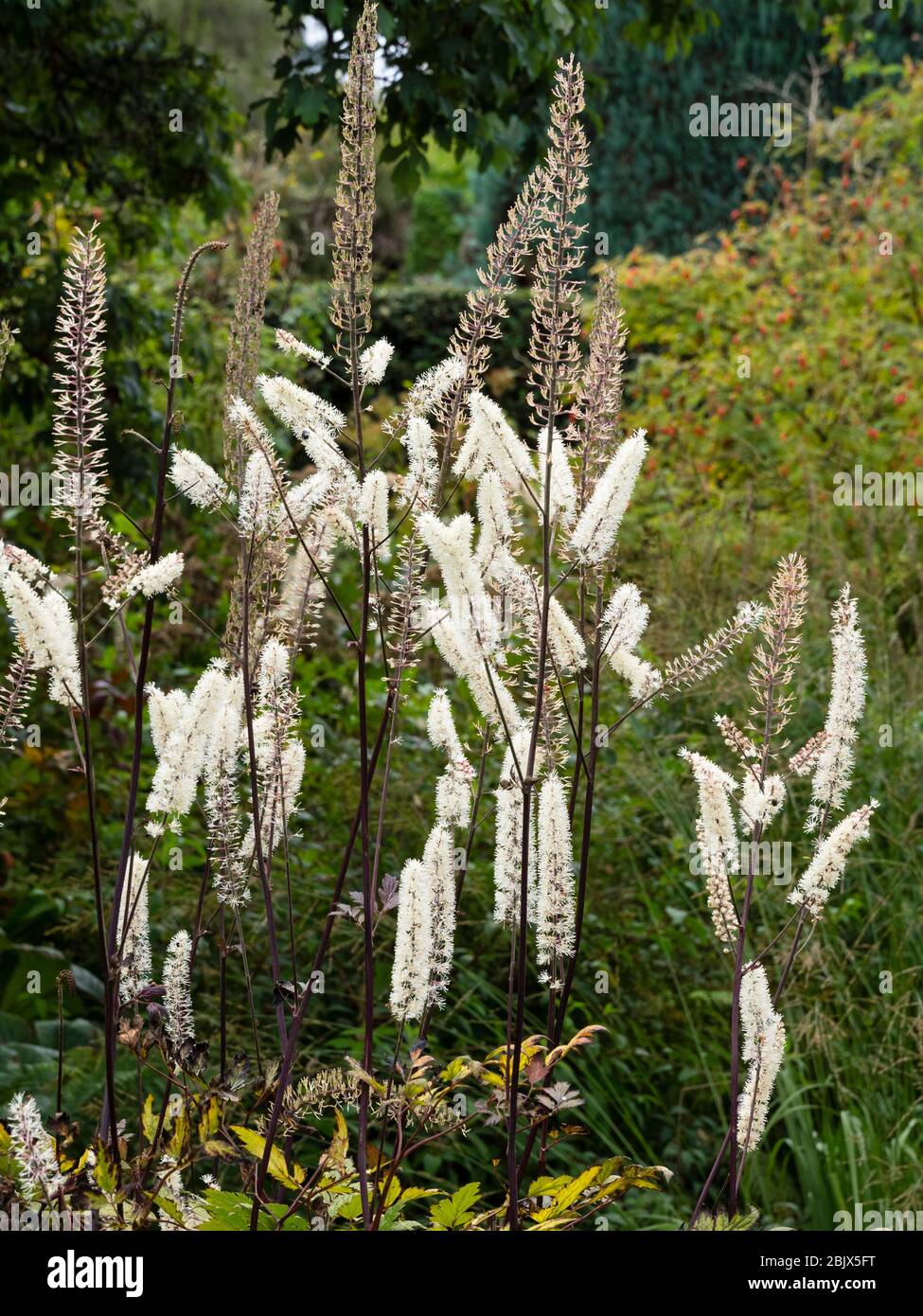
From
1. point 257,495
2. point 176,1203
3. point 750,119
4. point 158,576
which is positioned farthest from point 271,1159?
point 750,119

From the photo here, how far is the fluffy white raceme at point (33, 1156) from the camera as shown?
1508mm

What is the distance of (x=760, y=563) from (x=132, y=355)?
2.88 metres

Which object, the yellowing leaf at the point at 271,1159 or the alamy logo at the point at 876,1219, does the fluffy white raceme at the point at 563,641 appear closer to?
the yellowing leaf at the point at 271,1159

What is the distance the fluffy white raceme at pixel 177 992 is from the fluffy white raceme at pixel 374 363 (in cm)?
76

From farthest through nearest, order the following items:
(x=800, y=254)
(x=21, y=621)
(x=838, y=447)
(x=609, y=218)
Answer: (x=609, y=218) < (x=800, y=254) < (x=838, y=447) < (x=21, y=621)

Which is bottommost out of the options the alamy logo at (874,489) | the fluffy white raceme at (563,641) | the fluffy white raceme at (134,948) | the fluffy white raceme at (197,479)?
the fluffy white raceme at (134,948)

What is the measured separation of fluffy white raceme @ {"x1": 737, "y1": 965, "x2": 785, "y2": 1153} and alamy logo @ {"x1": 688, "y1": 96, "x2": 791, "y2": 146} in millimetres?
6054

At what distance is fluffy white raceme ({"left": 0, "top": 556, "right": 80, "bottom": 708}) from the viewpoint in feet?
4.77

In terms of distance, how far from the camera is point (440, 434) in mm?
1760

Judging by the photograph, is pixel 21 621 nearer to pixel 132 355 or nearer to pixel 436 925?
pixel 436 925

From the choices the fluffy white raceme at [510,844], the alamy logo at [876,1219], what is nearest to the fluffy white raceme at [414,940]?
the fluffy white raceme at [510,844]

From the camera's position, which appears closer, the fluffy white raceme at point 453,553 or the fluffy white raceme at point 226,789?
the fluffy white raceme at point 453,553

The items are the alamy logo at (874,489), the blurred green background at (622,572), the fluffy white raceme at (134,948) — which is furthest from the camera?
the alamy logo at (874,489)
